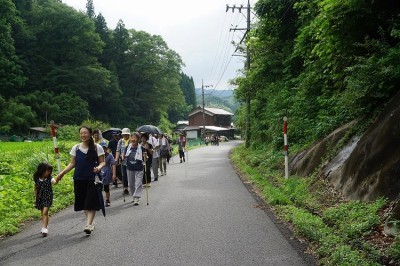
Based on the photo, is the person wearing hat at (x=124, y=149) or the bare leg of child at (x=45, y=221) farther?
the person wearing hat at (x=124, y=149)

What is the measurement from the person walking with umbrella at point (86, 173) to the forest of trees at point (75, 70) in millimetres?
39152

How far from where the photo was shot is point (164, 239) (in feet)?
18.5

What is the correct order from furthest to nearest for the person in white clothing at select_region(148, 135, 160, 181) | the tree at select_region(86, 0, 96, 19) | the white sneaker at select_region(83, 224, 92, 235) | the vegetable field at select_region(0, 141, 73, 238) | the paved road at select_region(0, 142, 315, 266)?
the tree at select_region(86, 0, 96, 19) → the person in white clothing at select_region(148, 135, 160, 181) → the vegetable field at select_region(0, 141, 73, 238) → the white sneaker at select_region(83, 224, 92, 235) → the paved road at select_region(0, 142, 315, 266)

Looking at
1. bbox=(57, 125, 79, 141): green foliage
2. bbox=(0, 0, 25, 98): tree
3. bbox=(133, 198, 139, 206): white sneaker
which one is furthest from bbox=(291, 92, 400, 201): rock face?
bbox=(0, 0, 25, 98): tree

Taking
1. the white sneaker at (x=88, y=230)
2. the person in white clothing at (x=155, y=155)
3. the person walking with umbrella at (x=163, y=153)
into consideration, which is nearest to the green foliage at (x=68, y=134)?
the person walking with umbrella at (x=163, y=153)

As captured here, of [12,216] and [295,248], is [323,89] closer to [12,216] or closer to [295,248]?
[295,248]

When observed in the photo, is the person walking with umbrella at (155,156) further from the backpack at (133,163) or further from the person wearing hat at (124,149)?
the backpack at (133,163)

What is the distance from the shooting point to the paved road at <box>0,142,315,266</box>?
477 cm

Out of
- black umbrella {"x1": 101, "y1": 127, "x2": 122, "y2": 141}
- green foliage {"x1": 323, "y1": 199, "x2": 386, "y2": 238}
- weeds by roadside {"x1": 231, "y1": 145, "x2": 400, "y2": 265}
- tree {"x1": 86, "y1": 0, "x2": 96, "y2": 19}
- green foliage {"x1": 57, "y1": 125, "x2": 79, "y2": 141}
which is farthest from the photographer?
tree {"x1": 86, "y1": 0, "x2": 96, "y2": 19}

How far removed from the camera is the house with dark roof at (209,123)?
8288 cm

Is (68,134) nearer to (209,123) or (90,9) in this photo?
(90,9)

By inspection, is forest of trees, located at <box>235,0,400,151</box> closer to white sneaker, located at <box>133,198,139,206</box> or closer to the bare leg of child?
white sneaker, located at <box>133,198,139,206</box>

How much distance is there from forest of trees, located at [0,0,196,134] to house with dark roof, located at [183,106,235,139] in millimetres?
13009

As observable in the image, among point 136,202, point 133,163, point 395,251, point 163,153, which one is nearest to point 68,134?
point 163,153
